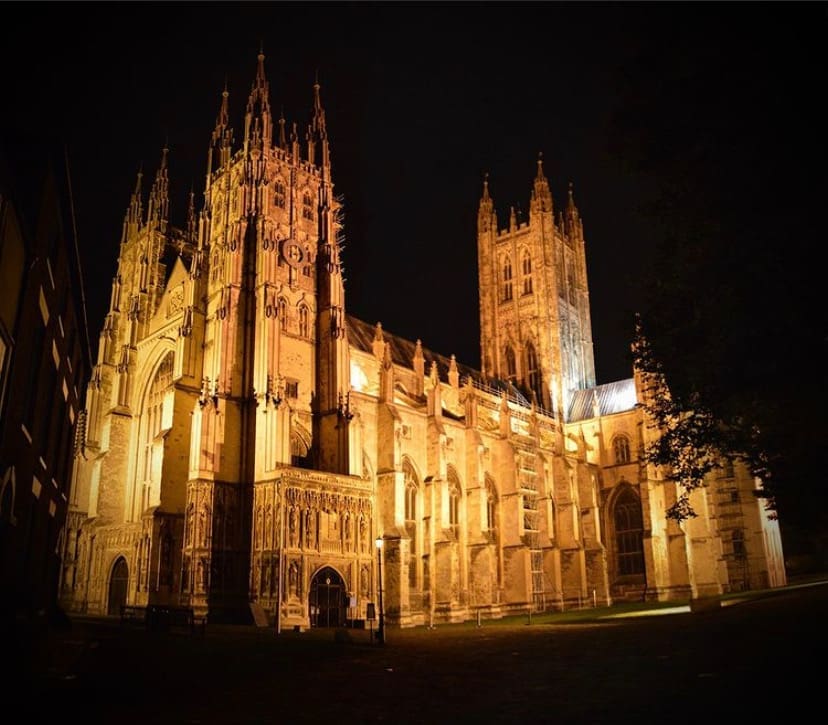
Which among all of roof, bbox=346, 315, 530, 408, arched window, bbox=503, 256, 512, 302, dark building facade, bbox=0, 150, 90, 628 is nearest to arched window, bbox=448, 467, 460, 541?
roof, bbox=346, 315, 530, 408

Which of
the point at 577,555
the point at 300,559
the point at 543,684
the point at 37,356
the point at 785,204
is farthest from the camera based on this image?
the point at 577,555

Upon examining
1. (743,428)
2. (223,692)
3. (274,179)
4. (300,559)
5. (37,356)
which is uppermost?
(274,179)

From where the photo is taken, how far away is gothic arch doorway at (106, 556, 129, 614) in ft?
121

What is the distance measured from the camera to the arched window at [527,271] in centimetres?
7525

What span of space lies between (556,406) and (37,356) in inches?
2261

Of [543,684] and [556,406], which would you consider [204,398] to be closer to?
[543,684]

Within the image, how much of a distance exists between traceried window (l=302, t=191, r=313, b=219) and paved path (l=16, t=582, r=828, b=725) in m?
27.3

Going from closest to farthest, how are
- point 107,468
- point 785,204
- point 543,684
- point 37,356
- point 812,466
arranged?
point 543,684 < point 785,204 < point 812,466 < point 37,356 < point 107,468

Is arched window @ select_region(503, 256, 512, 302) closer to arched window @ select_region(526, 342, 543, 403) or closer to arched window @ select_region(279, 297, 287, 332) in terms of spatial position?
arched window @ select_region(526, 342, 543, 403)

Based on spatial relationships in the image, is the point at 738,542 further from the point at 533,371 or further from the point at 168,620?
the point at 168,620

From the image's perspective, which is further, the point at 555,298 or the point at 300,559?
the point at 555,298

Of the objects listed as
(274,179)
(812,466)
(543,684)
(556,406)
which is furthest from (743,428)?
(556,406)

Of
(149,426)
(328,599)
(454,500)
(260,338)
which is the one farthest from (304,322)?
(454,500)

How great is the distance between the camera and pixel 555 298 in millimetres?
73625
